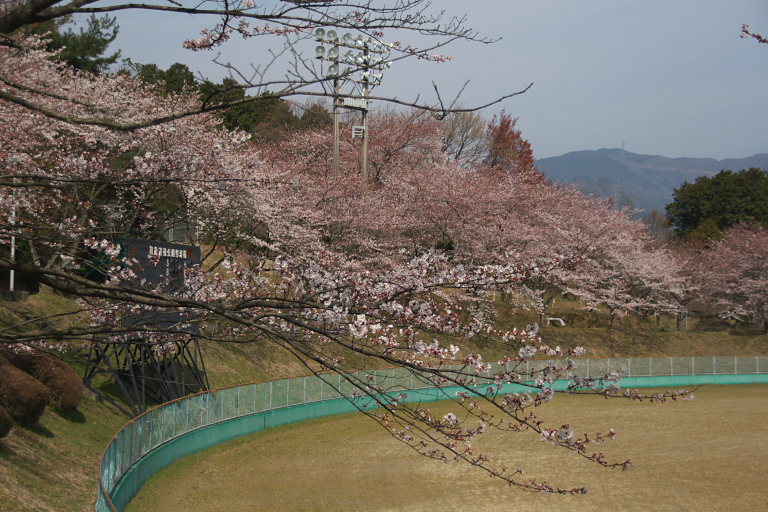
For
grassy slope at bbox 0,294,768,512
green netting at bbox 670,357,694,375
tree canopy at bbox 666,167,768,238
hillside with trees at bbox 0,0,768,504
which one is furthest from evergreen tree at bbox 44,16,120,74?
tree canopy at bbox 666,167,768,238

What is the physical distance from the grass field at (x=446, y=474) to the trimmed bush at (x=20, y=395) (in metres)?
2.87

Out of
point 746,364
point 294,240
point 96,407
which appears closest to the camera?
point 96,407

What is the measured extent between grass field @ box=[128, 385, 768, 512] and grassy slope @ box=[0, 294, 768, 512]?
173cm

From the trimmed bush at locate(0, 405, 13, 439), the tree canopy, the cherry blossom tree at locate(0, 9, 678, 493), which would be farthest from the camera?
the tree canopy

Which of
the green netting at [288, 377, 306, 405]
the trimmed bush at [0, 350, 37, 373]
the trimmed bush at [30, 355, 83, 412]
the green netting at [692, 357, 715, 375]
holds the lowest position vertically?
the green netting at [692, 357, 715, 375]

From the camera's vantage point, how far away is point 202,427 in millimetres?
20391

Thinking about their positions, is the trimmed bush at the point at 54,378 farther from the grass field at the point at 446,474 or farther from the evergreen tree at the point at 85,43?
the evergreen tree at the point at 85,43

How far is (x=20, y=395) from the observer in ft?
46.6

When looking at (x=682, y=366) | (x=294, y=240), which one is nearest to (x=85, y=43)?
(x=294, y=240)

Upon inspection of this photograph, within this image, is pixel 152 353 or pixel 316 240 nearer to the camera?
pixel 152 353

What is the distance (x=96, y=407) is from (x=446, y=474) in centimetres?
981

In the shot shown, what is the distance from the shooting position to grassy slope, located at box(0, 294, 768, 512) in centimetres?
1255

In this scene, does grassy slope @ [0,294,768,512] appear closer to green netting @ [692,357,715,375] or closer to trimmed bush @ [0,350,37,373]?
trimmed bush @ [0,350,37,373]

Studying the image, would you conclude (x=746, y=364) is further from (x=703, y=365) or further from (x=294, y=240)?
(x=294, y=240)
